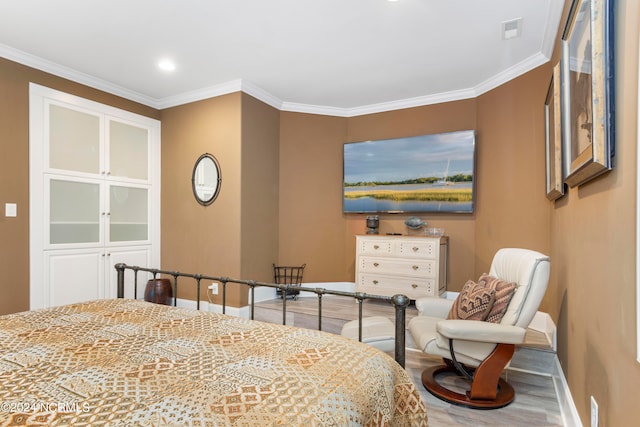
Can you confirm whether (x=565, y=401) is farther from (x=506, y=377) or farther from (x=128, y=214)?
(x=128, y=214)

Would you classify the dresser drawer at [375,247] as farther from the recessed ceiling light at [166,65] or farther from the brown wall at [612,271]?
the recessed ceiling light at [166,65]

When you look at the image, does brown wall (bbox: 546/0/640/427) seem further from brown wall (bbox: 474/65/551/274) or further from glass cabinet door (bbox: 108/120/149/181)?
glass cabinet door (bbox: 108/120/149/181)

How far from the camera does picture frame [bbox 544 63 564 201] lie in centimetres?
231

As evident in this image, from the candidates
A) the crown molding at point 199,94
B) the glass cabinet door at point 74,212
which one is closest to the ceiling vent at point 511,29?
the crown molding at point 199,94

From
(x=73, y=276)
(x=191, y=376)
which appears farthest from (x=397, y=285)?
(x=73, y=276)

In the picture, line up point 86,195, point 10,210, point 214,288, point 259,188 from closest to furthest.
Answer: point 10,210 → point 86,195 → point 214,288 → point 259,188

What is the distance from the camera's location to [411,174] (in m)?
4.41

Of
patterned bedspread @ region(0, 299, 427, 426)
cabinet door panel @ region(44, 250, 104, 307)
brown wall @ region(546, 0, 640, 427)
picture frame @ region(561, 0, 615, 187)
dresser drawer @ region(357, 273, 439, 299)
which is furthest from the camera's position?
dresser drawer @ region(357, 273, 439, 299)

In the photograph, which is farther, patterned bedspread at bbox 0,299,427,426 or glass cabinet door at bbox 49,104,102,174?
glass cabinet door at bbox 49,104,102,174

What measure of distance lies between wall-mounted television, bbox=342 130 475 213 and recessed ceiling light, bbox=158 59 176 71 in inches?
87.4

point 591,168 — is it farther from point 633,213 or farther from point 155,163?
point 155,163

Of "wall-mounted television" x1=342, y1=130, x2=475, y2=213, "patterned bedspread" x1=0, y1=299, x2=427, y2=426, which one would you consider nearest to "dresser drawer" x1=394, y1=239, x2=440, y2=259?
"wall-mounted television" x1=342, y1=130, x2=475, y2=213

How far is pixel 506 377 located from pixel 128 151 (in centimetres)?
441

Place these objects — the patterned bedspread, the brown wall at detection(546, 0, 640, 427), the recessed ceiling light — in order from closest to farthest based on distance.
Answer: the patterned bedspread, the brown wall at detection(546, 0, 640, 427), the recessed ceiling light
